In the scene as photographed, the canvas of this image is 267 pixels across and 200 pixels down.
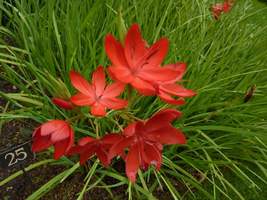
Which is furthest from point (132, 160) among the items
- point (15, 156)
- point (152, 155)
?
point (15, 156)

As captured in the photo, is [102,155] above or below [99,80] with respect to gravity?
below

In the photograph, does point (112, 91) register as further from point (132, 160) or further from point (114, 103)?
point (132, 160)

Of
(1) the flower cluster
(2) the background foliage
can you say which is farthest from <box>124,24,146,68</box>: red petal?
(2) the background foliage

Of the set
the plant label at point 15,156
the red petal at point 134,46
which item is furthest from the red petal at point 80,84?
the plant label at point 15,156

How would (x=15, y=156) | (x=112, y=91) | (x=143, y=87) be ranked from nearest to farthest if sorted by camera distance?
(x=143, y=87) < (x=112, y=91) < (x=15, y=156)

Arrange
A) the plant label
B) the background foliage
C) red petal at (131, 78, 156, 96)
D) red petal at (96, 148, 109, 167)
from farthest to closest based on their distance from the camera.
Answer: the background foliage → the plant label → red petal at (96, 148, 109, 167) → red petal at (131, 78, 156, 96)

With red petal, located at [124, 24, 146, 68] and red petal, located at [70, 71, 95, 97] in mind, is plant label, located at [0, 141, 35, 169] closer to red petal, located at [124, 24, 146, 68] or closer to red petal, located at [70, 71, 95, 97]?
red petal, located at [70, 71, 95, 97]

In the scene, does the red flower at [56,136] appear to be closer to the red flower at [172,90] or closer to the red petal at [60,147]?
the red petal at [60,147]

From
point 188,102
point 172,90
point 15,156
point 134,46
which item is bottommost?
point 188,102
